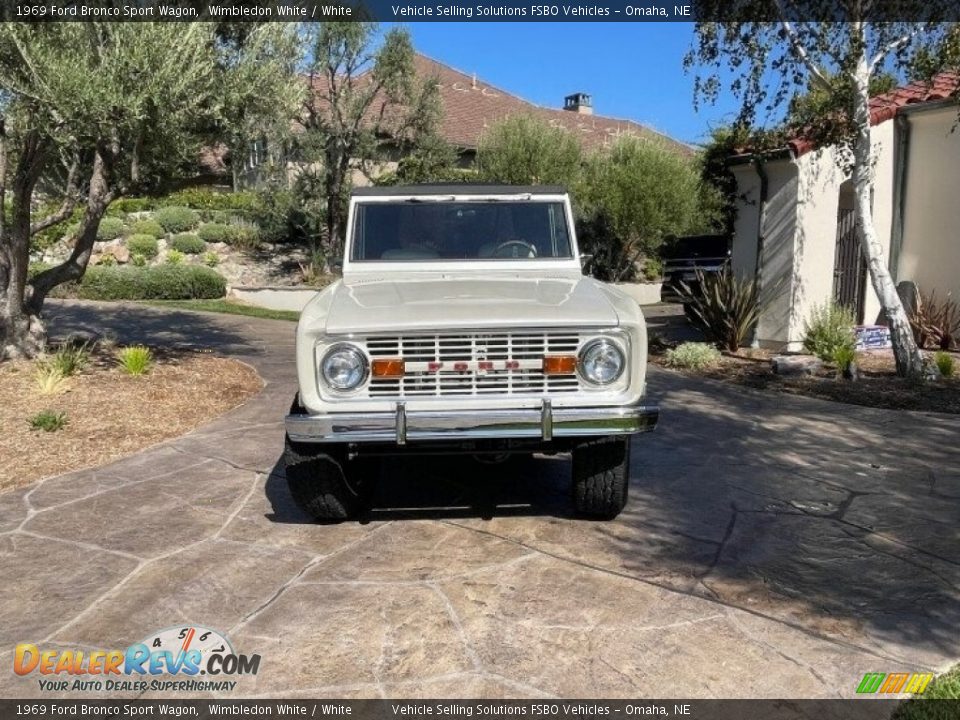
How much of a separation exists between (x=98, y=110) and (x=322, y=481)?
413 centimetres

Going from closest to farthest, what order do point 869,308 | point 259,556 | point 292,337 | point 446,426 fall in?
point 446,426 → point 259,556 → point 869,308 → point 292,337

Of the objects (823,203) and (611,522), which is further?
(823,203)

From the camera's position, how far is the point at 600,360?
420 cm

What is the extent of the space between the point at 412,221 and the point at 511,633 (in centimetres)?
307

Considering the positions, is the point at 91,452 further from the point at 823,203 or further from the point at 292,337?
the point at 823,203

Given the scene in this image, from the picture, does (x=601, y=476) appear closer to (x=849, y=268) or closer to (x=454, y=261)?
(x=454, y=261)

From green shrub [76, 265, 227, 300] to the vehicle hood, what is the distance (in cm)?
→ 1371

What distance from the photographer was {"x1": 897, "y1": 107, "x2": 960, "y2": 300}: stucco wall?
35.3 feet

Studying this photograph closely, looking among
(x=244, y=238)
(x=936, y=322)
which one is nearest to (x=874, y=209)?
(x=936, y=322)

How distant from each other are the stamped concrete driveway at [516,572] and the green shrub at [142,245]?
15.3 metres

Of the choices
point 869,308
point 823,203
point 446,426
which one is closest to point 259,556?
point 446,426

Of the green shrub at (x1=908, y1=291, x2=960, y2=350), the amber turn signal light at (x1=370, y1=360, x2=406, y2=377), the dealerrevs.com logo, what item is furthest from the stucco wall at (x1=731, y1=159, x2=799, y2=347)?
the dealerrevs.com logo

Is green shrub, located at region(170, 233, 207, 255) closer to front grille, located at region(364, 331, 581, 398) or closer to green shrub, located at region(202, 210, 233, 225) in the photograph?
green shrub, located at region(202, 210, 233, 225)

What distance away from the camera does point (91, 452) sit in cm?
626
